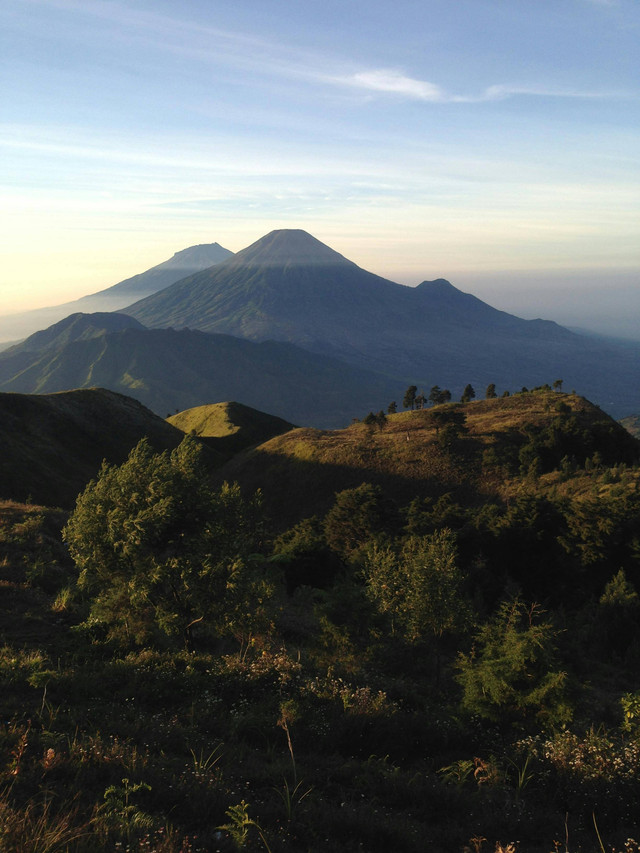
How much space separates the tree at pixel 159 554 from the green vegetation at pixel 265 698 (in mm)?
80

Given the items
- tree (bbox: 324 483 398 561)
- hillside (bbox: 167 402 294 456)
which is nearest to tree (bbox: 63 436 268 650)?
tree (bbox: 324 483 398 561)

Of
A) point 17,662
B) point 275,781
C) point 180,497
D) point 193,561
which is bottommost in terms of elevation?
point 275,781

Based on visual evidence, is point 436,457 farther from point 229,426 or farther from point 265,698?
point 229,426

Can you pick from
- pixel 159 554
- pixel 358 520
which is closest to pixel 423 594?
pixel 159 554

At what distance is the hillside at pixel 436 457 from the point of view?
68562mm

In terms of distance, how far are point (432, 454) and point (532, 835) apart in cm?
6592

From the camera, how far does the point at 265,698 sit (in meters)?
14.5

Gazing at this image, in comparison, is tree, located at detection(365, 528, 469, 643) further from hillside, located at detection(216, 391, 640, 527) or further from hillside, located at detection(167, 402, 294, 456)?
hillside, located at detection(167, 402, 294, 456)

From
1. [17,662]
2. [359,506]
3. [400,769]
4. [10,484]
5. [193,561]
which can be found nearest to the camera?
[400,769]

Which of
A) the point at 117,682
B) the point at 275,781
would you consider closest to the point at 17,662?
the point at 117,682

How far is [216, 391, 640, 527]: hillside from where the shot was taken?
6856 centimetres

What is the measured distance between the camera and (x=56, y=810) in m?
8.20

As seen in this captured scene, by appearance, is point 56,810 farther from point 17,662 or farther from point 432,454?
point 432,454

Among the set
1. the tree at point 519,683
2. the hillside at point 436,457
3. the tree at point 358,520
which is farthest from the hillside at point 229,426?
the tree at point 519,683
